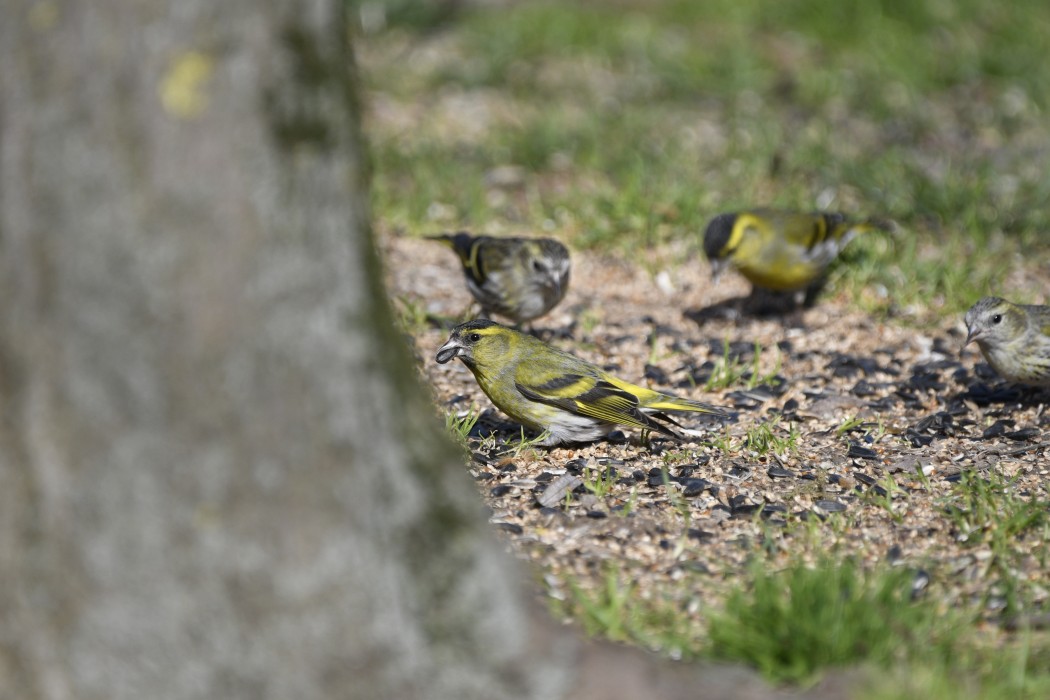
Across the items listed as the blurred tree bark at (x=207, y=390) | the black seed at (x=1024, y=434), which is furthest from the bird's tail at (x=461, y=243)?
the blurred tree bark at (x=207, y=390)

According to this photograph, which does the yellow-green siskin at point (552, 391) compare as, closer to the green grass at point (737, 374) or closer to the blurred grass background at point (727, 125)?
the green grass at point (737, 374)

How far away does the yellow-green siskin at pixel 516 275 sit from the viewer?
606cm

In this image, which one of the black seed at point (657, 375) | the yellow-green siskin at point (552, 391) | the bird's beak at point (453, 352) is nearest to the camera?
the yellow-green siskin at point (552, 391)

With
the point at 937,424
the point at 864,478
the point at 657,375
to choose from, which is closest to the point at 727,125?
the point at 657,375

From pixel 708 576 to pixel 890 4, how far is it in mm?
9095

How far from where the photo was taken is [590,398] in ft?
16.1

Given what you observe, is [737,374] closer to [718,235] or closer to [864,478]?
[718,235]

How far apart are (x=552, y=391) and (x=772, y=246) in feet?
6.80

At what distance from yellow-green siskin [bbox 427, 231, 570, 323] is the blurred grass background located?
123cm

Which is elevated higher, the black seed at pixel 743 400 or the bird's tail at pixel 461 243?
the bird's tail at pixel 461 243

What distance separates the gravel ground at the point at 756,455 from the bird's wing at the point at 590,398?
0.56 ft

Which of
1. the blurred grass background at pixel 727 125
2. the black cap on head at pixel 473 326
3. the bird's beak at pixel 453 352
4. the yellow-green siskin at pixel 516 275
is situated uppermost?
the blurred grass background at pixel 727 125

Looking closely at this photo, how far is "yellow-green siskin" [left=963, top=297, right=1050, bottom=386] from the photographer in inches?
200

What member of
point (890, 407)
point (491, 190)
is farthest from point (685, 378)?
point (491, 190)
